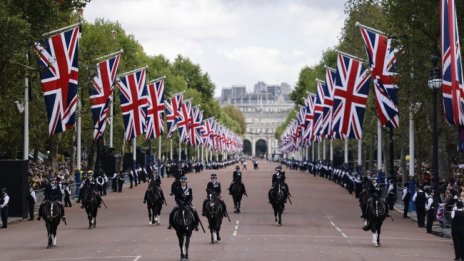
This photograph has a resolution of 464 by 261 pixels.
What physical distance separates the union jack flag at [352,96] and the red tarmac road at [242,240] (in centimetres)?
565

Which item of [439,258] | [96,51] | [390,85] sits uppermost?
[96,51]

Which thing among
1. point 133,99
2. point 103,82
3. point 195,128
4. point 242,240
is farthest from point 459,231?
point 195,128

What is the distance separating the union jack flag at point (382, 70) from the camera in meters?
44.4

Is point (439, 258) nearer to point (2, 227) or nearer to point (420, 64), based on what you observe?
point (2, 227)

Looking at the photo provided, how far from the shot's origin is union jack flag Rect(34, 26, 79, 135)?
4044 centimetres

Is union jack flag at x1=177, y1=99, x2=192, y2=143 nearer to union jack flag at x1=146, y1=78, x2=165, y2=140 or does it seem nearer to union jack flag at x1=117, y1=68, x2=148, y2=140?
union jack flag at x1=146, y1=78, x2=165, y2=140

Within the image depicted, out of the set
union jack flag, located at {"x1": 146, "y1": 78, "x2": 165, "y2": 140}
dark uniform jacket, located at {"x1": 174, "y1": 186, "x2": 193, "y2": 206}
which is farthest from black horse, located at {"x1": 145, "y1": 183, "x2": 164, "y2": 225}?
union jack flag, located at {"x1": 146, "y1": 78, "x2": 165, "y2": 140}

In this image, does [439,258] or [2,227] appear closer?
[439,258]

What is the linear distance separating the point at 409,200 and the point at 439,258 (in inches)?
737


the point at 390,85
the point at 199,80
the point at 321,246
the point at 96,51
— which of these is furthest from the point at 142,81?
the point at 199,80

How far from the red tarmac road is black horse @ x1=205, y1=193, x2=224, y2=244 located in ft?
1.43

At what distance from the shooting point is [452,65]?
31188 millimetres

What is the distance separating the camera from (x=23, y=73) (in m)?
42.1

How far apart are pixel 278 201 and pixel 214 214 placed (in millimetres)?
7983
